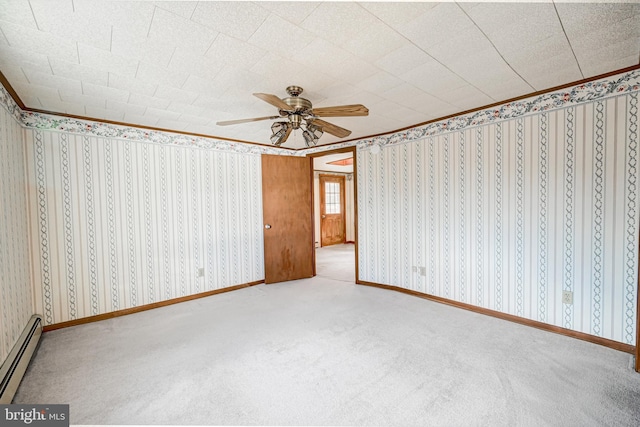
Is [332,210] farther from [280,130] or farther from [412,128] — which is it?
[280,130]

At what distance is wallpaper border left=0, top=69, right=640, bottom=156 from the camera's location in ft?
7.59

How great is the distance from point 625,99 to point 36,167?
531 centimetres

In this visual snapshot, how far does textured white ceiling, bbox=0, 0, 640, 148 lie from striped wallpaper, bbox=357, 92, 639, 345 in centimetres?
50

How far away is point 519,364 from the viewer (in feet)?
6.98

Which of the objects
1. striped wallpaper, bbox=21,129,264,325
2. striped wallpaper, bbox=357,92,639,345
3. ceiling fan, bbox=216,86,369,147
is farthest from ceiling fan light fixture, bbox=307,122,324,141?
striped wallpaper, bbox=21,129,264,325

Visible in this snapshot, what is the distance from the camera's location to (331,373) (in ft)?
6.73

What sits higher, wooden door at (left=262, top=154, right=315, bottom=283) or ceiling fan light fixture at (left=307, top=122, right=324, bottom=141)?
ceiling fan light fixture at (left=307, top=122, right=324, bottom=141)

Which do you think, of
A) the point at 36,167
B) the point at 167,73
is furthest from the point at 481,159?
the point at 36,167

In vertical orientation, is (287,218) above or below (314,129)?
below

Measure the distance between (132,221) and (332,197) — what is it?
583cm

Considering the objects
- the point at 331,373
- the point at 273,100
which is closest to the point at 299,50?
the point at 273,100

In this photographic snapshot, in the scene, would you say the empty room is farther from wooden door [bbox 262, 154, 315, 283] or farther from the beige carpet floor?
wooden door [bbox 262, 154, 315, 283]

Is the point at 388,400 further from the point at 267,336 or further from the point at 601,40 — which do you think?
the point at 601,40

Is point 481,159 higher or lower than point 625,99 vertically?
lower
